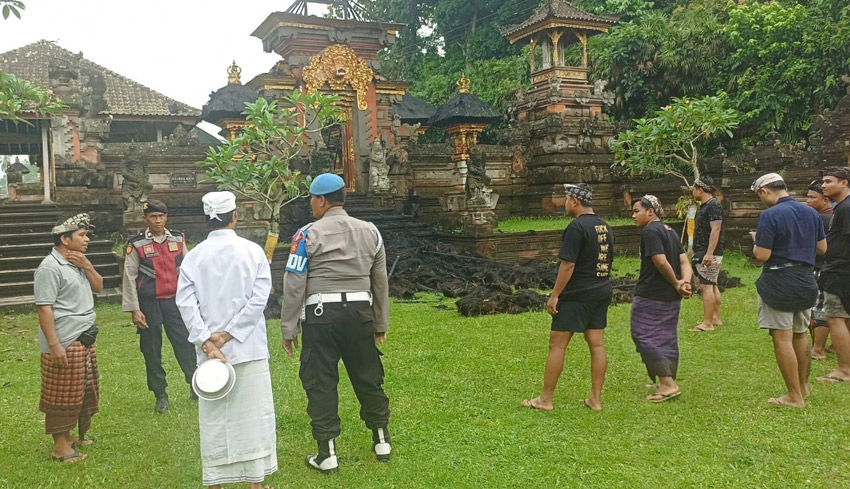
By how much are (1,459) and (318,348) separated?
2.53 m

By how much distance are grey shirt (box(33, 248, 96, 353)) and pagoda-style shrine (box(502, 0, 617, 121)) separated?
19.3 metres

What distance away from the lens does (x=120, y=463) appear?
189 inches

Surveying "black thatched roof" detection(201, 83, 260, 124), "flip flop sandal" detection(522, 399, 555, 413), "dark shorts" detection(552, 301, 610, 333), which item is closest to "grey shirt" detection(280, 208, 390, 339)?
"dark shorts" detection(552, 301, 610, 333)

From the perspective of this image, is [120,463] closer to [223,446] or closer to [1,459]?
[1,459]

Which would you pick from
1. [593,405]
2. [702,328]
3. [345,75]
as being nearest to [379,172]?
[345,75]

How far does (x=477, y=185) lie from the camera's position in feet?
52.5

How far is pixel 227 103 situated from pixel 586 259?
16.0 m

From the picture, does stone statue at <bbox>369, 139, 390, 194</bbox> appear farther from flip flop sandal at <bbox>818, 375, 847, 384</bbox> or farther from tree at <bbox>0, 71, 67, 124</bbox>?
flip flop sandal at <bbox>818, 375, 847, 384</bbox>

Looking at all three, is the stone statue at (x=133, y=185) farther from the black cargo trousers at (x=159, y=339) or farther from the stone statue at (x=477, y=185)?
the black cargo trousers at (x=159, y=339)

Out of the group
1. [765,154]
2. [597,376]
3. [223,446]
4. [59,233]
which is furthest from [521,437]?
[765,154]

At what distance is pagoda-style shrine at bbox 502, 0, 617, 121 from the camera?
22312 mm

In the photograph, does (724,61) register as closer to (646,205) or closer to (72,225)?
(646,205)

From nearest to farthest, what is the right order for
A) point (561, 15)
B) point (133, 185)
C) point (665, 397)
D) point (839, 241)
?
1. point (665, 397)
2. point (839, 241)
3. point (133, 185)
4. point (561, 15)

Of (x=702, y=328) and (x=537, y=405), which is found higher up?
(x=702, y=328)
